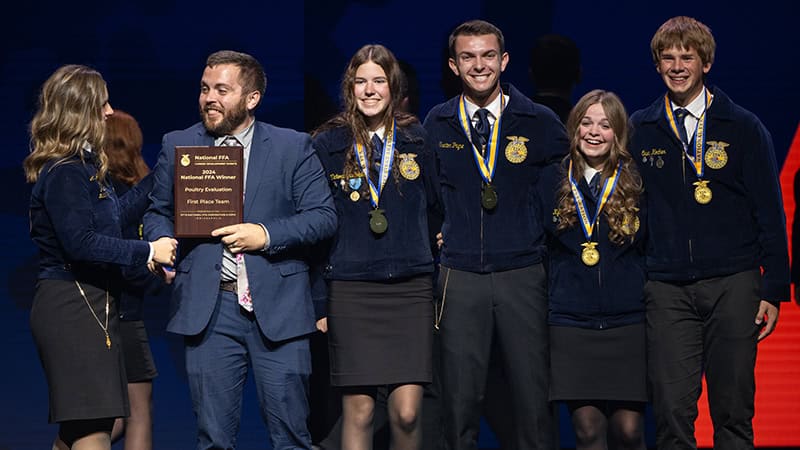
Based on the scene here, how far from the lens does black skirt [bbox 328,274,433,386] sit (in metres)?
4.88

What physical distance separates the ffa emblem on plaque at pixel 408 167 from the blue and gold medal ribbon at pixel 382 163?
0.05 meters

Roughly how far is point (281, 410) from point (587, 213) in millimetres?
1627

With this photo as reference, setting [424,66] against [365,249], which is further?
[424,66]

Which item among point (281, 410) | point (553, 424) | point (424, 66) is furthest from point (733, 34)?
point (281, 410)

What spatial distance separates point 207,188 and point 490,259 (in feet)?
4.34

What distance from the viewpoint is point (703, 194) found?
494 cm

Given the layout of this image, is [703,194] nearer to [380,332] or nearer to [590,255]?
[590,255]

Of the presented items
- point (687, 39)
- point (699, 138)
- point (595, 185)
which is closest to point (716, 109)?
point (699, 138)

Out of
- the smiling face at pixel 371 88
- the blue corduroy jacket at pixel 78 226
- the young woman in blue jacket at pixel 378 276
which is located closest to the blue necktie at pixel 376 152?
the young woman in blue jacket at pixel 378 276

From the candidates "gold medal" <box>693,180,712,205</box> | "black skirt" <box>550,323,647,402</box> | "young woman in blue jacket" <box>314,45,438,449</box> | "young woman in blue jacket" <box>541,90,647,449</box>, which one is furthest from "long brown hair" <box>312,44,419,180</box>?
"gold medal" <box>693,180,712,205</box>

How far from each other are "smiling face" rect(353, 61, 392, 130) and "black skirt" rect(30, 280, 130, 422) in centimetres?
148

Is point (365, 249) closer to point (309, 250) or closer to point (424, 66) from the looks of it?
point (309, 250)

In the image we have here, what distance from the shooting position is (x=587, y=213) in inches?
195

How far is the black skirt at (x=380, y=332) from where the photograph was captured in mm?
4875
